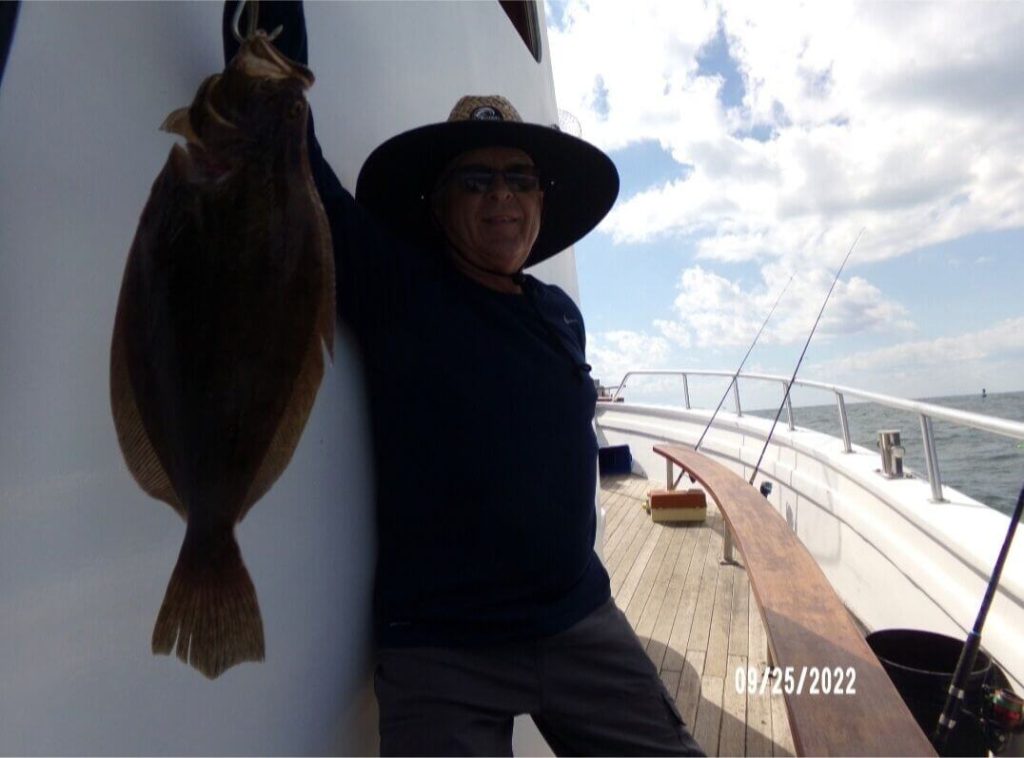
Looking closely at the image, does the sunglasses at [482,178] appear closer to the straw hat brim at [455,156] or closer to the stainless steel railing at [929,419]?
the straw hat brim at [455,156]

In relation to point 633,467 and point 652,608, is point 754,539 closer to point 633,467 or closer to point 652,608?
point 652,608

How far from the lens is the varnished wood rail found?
5.70 ft

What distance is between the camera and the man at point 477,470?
1.35 metres

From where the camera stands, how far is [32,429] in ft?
2.42

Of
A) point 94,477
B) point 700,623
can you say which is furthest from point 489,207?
point 700,623

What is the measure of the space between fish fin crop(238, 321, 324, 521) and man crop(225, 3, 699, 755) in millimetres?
523

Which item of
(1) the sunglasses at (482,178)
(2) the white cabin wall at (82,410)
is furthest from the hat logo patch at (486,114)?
(2) the white cabin wall at (82,410)

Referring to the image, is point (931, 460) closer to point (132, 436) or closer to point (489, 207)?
point (489, 207)

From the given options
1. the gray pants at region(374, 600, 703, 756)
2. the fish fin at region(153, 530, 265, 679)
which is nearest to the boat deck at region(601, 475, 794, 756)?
the gray pants at region(374, 600, 703, 756)

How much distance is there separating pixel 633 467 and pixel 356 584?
7.68 m

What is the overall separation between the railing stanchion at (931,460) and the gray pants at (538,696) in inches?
94.6

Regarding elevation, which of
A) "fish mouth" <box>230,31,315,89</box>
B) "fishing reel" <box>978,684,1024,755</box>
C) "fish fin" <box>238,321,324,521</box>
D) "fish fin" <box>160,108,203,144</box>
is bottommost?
"fishing reel" <box>978,684,1024,755</box>

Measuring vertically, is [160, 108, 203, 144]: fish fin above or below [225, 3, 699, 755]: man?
above
